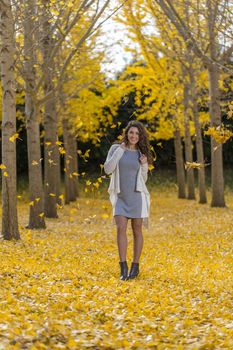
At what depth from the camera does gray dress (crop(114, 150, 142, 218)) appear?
28.4 feet

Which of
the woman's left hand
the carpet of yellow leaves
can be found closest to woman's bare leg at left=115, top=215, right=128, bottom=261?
the carpet of yellow leaves

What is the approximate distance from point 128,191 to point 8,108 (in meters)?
4.26

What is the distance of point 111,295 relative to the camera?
289 inches

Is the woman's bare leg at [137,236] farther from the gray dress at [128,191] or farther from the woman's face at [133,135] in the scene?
the woman's face at [133,135]

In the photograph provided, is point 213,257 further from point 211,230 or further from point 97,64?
point 97,64

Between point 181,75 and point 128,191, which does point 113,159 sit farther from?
point 181,75

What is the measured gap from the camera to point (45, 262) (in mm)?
10219

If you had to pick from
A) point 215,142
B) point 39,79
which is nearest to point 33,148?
point 39,79

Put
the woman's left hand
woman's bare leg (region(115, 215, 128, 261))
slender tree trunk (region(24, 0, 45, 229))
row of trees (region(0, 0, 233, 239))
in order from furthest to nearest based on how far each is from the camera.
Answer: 1. slender tree trunk (region(24, 0, 45, 229))
2. row of trees (region(0, 0, 233, 239))
3. the woman's left hand
4. woman's bare leg (region(115, 215, 128, 261))

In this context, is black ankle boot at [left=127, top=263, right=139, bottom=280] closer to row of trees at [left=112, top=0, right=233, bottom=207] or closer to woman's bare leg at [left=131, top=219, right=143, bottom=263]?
woman's bare leg at [left=131, top=219, right=143, bottom=263]

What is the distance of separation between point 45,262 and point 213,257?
308cm

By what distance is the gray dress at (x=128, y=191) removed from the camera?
8648mm

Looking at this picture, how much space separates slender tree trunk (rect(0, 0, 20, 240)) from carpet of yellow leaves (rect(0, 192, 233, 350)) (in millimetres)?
792

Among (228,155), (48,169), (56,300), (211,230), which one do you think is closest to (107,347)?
(56,300)
